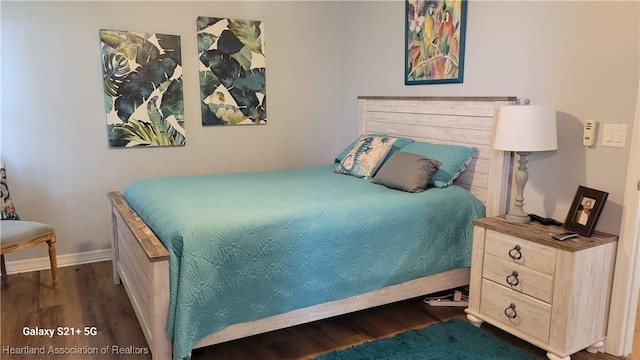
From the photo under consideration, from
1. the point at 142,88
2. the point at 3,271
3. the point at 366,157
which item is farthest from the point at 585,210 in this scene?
the point at 3,271

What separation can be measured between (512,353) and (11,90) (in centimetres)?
357

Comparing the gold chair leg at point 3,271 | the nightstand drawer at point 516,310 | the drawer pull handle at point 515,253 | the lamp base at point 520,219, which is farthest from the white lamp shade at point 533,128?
the gold chair leg at point 3,271

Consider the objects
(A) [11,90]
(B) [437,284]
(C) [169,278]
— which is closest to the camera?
(C) [169,278]

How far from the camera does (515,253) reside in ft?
8.16

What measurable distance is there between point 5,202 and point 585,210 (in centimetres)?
348

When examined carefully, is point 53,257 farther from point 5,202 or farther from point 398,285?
point 398,285

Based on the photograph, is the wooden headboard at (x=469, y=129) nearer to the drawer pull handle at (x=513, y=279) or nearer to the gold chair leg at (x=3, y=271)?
the drawer pull handle at (x=513, y=279)

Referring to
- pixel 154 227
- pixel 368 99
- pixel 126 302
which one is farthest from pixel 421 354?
pixel 368 99

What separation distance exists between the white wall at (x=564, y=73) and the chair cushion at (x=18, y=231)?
110 inches

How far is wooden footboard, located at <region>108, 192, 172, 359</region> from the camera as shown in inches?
81.6

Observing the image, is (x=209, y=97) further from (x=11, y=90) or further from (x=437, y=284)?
(x=437, y=284)

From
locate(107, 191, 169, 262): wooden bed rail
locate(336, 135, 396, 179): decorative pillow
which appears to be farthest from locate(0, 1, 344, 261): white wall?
locate(336, 135, 396, 179): decorative pillow

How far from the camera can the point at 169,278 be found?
209 cm

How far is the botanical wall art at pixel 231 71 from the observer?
156 inches
